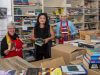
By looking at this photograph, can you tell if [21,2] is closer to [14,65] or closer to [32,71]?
[14,65]

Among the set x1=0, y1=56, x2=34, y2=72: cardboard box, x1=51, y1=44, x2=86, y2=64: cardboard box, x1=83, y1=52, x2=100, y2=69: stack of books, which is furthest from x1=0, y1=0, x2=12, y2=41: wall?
x1=83, y1=52, x2=100, y2=69: stack of books

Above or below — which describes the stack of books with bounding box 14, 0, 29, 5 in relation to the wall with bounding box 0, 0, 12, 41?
above

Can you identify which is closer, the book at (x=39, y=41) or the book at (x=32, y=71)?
the book at (x=32, y=71)

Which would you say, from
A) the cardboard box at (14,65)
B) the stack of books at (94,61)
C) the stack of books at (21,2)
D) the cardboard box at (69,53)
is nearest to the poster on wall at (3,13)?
the stack of books at (21,2)

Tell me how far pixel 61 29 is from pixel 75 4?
2025 mm

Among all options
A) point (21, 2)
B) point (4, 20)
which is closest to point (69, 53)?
point (4, 20)

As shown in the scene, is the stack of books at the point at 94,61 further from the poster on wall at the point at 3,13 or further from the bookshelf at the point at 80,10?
the bookshelf at the point at 80,10

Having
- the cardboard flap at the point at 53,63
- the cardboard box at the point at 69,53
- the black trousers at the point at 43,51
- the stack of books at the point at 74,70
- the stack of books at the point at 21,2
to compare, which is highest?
the stack of books at the point at 21,2

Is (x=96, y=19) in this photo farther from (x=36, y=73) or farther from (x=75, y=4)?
(x=36, y=73)

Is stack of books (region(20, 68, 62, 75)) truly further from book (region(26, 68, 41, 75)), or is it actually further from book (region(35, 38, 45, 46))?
book (region(35, 38, 45, 46))

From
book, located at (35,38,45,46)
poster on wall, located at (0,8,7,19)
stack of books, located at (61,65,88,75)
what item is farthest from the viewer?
poster on wall, located at (0,8,7,19)

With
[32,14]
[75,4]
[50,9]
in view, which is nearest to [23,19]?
[32,14]

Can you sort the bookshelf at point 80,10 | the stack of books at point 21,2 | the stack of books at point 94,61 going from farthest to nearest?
the bookshelf at point 80,10 → the stack of books at point 21,2 → the stack of books at point 94,61

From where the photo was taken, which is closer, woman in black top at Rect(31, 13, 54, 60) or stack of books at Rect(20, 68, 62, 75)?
stack of books at Rect(20, 68, 62, 75)
